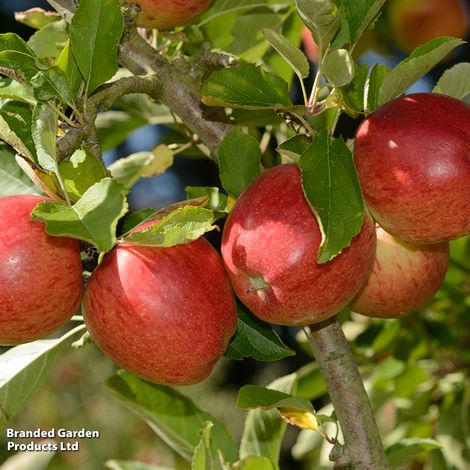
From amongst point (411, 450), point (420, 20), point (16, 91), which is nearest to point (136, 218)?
point (16, 91)

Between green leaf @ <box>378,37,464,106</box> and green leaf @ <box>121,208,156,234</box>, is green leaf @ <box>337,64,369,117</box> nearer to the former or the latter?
green leaf @ <box>378,37,464,106</box>

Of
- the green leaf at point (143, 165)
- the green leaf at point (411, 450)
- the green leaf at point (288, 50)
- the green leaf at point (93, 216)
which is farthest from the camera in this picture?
the green leaf at point (143, 165)

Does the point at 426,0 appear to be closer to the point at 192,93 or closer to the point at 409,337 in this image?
the point at 409,337

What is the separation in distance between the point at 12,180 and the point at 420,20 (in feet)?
4.41

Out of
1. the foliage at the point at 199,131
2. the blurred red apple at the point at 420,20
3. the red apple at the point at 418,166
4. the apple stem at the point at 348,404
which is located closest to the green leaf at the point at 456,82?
the foliage at the point at 199,131

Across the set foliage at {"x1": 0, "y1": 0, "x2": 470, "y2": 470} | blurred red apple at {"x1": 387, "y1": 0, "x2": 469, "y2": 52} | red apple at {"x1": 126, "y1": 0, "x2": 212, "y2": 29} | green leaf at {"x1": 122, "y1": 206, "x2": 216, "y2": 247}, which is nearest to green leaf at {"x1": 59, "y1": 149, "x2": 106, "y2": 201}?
foliage at {"x1": 0, "y1": 0, "x2": 470, "y2": 470}

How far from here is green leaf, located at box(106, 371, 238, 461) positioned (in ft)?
3.60

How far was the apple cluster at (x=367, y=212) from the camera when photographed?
0.74 meters

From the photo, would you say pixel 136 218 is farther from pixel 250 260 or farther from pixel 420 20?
pixel 420 20

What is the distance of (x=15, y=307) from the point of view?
2.44 ft

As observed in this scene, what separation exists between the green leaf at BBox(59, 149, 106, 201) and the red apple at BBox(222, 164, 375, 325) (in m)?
0.15

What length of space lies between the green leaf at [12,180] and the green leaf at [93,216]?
26cm

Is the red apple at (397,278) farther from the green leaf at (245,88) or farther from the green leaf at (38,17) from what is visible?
the green leaf at (38,17)

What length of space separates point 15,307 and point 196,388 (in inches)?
131
